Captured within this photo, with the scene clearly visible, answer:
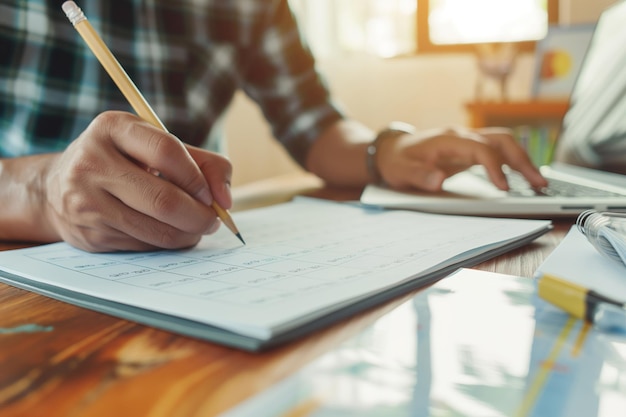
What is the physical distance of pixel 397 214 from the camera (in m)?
0.58

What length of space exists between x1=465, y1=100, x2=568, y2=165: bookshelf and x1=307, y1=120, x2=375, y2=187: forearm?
0.76m

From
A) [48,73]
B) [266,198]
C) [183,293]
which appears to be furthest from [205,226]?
[48,73]

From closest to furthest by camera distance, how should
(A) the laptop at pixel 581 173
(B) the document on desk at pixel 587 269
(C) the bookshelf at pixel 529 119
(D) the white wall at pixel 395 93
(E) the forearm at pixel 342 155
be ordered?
(B) the document on desk at pixel 587 269
(A) the laptop at pixel 581 173
(E) the forearm at pixel 342 155
(C) the bookshelf at pixel 529 119
(D) the white wall at pixel 395 93

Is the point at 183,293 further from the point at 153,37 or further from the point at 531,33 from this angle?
the point at 531,33

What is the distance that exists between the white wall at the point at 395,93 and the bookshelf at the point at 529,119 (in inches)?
12.1

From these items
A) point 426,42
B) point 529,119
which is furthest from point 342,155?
point 426,42

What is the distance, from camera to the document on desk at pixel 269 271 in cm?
27

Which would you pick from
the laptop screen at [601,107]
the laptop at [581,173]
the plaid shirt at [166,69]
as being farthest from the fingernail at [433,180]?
the plaid shirt at [166,69]

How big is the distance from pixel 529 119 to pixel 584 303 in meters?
1.63

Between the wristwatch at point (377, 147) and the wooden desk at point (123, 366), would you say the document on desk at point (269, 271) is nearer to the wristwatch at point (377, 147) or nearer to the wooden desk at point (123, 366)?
the wooden desk at point (123, 366)

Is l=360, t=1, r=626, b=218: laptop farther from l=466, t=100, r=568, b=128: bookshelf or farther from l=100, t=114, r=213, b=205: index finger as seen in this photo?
l=466, t=100, r=568, b=128: bookshelf

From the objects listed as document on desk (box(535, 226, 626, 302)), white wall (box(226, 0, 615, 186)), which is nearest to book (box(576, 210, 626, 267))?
document on desk (box(535, 226, 626, 302))

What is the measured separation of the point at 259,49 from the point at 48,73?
378 mm

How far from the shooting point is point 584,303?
27cm
